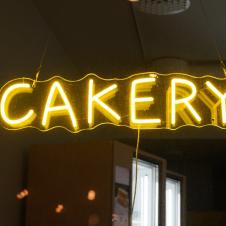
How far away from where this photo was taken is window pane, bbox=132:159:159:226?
3.42 m

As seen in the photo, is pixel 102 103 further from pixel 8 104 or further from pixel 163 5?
pixel 163 5

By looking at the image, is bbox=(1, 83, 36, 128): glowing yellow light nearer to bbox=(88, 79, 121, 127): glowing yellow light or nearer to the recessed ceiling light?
bbox=(88, 79, 121, 127): glowing yellow light

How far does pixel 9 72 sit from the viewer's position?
Answer: 120 inches

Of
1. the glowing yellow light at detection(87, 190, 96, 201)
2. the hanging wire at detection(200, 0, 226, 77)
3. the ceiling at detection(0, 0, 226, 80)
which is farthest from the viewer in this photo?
the hanging wire at detection(200, 0, 226, 77)

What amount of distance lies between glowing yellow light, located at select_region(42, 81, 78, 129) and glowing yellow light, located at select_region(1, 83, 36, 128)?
3.4 inches

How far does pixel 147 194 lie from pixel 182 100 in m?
1.13

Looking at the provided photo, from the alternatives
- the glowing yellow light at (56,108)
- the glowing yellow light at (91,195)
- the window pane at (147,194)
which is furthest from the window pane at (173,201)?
the glowing yellow light at (56,108)

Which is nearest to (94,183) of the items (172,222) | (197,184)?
(172,222)

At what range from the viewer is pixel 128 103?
2670 millimetres

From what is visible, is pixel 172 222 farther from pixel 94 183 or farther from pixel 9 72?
pixel 9 72

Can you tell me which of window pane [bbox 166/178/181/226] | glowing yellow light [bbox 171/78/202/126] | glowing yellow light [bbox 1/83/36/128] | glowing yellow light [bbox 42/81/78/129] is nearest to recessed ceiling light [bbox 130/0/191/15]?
glowing yellow light [bbox 171/78/202/126]

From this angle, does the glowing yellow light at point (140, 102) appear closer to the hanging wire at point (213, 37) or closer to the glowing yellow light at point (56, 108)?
the glowing yellow light at point (56, 108)

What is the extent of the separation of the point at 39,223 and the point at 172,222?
1939 millimetres

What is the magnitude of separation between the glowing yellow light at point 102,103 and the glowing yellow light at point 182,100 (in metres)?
0.29
